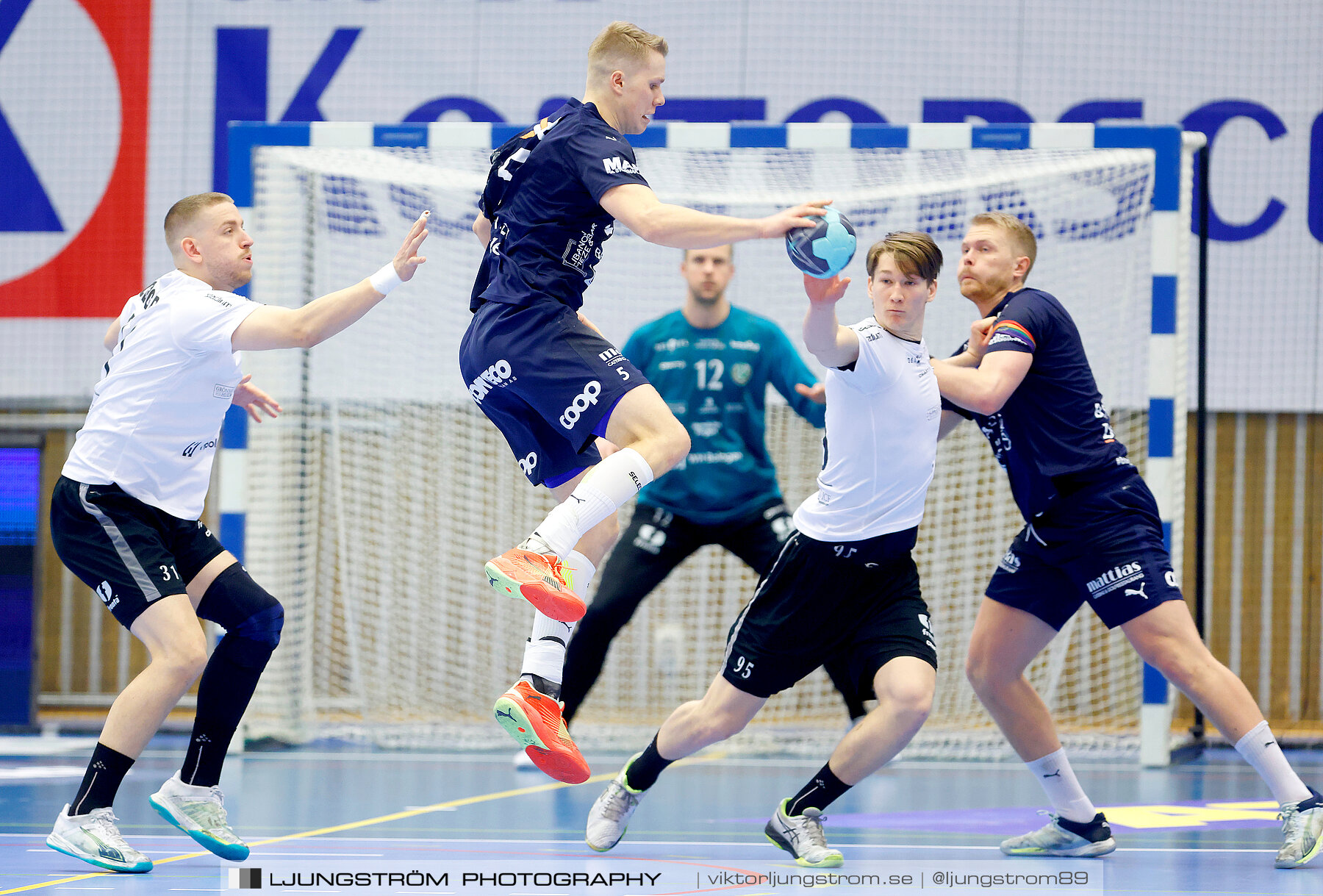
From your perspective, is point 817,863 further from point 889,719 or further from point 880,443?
point 880,443

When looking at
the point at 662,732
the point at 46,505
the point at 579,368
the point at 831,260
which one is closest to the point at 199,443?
the point at 579,368

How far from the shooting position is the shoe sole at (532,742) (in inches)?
131

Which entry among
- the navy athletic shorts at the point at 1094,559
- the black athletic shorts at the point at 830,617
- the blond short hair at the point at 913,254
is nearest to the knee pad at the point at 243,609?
the black athletic shorts at the point at 830,617

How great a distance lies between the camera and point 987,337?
4289 mm

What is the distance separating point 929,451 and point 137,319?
8.33 ft

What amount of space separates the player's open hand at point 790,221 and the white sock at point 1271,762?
2.30 meters

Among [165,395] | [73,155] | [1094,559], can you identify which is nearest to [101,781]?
[165,395]

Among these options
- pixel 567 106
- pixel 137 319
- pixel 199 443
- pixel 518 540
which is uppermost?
pixel 567 106

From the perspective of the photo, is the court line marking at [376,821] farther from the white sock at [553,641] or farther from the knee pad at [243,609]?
the white sock at [553,641]

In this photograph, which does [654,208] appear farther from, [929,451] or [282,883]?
[282,883]

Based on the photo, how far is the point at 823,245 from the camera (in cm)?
325

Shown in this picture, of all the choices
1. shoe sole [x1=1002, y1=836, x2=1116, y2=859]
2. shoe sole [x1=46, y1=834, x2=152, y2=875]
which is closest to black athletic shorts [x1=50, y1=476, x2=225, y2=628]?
shoe sole [x1=46, y1=834, x2=152, y2=875]

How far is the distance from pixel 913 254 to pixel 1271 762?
2.01m

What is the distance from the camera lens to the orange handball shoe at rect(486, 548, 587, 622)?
3.18 metres
